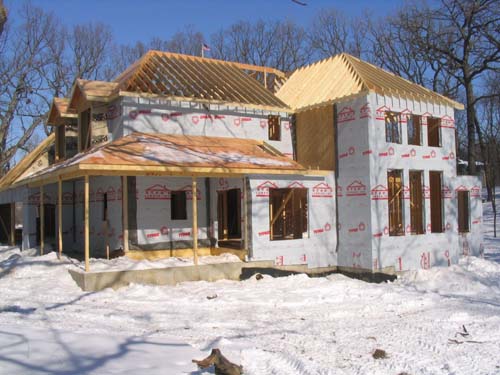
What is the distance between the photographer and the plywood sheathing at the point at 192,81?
15852 millimetres

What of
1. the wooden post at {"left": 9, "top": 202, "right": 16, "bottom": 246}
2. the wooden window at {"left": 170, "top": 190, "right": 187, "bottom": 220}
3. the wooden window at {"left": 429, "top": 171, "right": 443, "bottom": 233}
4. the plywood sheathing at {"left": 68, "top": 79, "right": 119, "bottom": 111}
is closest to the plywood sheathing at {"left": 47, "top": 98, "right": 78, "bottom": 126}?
the plywood sheathing at {"left": 68, "top": 79, "right": 119, "bottom": 111}

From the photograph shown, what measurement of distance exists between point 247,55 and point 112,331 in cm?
3698

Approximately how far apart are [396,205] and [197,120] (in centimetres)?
658

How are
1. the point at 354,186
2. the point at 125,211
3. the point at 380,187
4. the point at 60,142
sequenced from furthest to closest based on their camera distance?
the point at 60,142, the point at 354,186, the point at 380,187, the point at 125,211

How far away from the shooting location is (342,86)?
16281mm

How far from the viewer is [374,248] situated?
587 inches

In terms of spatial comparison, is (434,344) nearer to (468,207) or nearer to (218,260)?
(218,260)

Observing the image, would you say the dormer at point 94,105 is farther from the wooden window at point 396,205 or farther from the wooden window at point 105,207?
the wooden window at point 396,205

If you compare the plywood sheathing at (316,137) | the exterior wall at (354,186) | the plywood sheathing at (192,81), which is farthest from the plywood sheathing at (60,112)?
the exterior wall at (354,186)

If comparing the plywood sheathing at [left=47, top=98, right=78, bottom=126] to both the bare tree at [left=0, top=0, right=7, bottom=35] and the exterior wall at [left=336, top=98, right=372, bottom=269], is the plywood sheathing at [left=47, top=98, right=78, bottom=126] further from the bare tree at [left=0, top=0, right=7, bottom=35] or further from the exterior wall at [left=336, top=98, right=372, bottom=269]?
the bare tree at [left=0, top=0, right=7, bottom=35]

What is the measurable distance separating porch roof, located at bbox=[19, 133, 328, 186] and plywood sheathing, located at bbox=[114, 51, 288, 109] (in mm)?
1371

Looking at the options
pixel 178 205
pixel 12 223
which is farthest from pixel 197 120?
pixel 12 223

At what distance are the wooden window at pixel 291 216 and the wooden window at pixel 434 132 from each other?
15.5ft

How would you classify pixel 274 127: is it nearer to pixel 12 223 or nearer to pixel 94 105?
pixel 94 105
